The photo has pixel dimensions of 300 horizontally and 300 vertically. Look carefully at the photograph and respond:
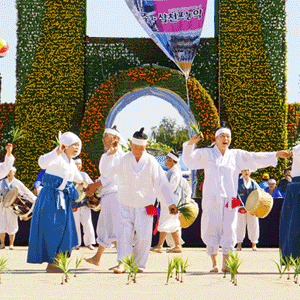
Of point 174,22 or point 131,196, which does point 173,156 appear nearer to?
point 131,196

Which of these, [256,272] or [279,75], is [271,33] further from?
[256,272]

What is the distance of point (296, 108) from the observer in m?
17.6

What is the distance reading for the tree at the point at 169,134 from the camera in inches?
1830

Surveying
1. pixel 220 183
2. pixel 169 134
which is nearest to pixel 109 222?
pixel 220 183

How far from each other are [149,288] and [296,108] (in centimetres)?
1306

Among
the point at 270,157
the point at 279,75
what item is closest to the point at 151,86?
the point at 279,75

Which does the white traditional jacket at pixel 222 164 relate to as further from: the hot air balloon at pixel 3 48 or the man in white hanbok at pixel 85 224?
the hot air balloon at pixel 3 48

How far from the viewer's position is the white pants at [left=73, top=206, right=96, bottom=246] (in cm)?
1128

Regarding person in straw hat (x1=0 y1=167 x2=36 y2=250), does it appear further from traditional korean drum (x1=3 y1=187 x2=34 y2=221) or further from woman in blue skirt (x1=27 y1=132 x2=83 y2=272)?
woman in blue skirt (x1=27 y1=132 x2=83 y2=272)

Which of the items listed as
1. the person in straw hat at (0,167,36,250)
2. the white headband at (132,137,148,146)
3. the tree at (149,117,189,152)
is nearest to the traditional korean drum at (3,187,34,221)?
the person in straw hat at (0,167,36,250)

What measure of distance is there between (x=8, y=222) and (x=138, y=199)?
530 cm

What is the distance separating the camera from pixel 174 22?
50.3 feet

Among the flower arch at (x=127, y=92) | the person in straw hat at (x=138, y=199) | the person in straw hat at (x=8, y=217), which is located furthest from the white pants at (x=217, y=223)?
the flower arch at (x=127, y=92)

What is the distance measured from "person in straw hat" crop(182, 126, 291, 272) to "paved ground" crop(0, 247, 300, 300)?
41cm
